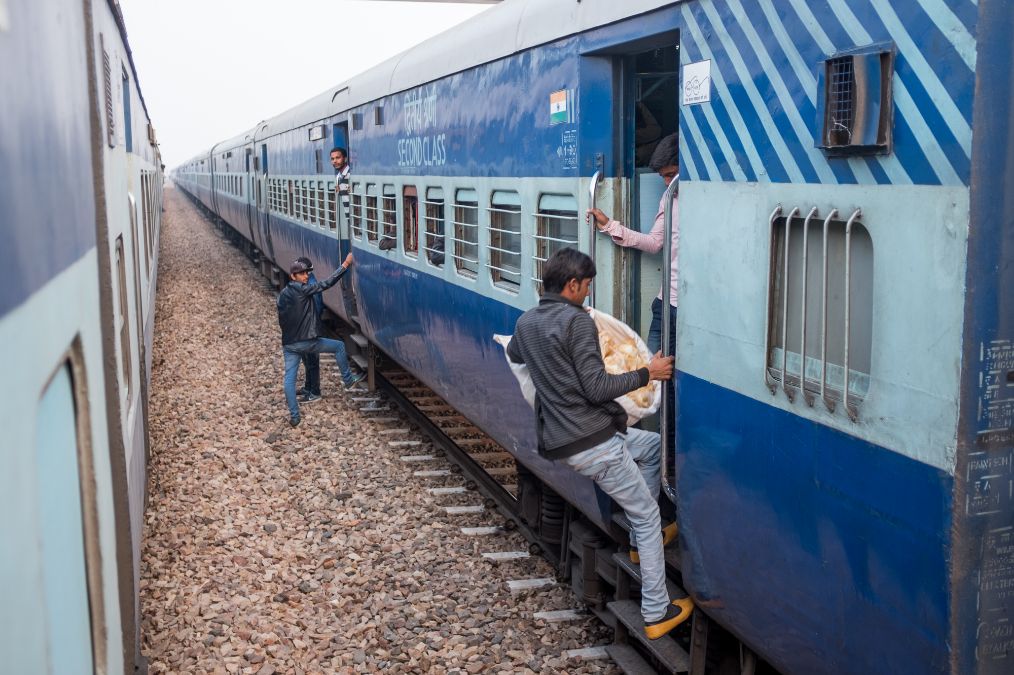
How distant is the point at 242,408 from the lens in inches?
454

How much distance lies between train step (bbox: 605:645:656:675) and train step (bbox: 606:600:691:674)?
0.04 meters

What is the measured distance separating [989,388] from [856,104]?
2.95 ft

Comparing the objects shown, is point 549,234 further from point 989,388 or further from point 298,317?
point 298,317

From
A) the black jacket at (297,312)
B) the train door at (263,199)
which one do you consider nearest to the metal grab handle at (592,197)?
the black jacket at (297,312)

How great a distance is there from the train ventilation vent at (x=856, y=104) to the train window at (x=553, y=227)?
2.28 m

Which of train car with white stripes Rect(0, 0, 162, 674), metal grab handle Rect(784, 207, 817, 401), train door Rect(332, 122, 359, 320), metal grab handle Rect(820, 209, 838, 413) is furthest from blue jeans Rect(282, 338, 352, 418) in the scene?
metal grab handle Rect(820, 209, 838, 413)

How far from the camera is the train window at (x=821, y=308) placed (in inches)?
130

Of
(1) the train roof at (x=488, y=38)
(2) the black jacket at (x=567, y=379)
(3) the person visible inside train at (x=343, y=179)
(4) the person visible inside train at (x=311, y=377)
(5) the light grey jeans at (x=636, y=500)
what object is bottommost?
(4) the person visible inside train at (x=311, y=377)

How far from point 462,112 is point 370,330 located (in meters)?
4.36

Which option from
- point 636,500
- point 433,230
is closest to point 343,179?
point 433,230

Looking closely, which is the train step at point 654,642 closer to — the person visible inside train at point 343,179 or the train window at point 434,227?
the train window at point 434,227

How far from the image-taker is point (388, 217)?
10211 millimetres

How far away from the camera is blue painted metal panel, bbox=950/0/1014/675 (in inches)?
108

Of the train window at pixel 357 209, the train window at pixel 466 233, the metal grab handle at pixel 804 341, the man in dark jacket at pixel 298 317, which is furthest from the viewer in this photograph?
the train window at pixel 357 209
